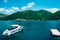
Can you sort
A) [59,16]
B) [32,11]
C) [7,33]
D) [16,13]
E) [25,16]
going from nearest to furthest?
[7,33] → [59,16] → [16,13] → [25,16] → [32,11]

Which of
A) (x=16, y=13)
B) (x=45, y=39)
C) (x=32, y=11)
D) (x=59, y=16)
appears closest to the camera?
(x=45, y=39)

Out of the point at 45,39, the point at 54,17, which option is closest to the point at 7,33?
the point at 45,39

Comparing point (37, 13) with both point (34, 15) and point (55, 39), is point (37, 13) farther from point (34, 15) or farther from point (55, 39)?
point (55, 39)

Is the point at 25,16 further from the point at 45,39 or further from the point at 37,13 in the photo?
the point at 45,39

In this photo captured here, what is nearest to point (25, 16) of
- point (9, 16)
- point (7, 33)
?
point (9, 16)

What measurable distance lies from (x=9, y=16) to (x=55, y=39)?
298ft

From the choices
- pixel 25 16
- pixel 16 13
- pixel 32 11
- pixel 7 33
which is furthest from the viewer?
pixel 32 11

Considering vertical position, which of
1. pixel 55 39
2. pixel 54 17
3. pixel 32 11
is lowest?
pixel 55 39

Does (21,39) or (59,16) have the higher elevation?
(59,16)

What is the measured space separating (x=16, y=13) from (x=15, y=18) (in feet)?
14.9

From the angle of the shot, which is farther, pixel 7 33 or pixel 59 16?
Result: pixel 59 16

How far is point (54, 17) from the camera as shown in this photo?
103000mm

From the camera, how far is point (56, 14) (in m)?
107

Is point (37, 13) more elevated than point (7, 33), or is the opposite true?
point (37, 13)
